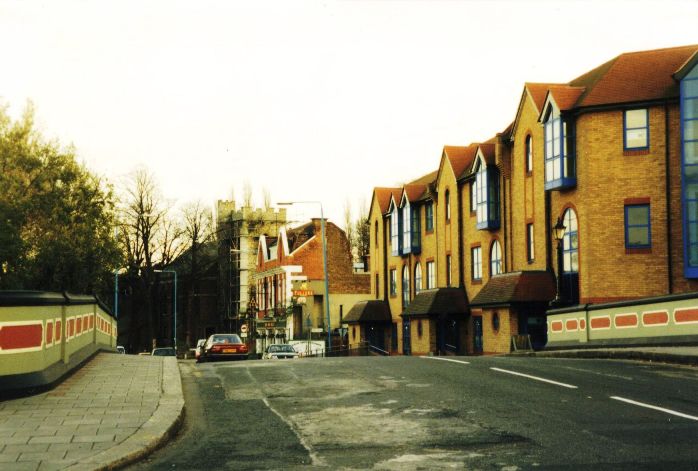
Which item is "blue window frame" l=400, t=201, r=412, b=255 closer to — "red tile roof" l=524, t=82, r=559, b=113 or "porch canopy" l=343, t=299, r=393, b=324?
"porch canopy" l=343, t=299, r=393, b=324

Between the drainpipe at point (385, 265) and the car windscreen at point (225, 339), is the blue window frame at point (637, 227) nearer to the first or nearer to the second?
the car windscreen at point (225, 339)

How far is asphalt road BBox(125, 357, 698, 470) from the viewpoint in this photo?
832cm

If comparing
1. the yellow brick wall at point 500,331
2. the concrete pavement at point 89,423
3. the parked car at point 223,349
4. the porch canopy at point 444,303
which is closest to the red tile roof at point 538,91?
the yellow brick wall at point 500,331

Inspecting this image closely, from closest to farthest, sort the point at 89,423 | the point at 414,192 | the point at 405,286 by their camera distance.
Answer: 1. the point at 89,423
2. the point at 414,192
3. the point at 405,286

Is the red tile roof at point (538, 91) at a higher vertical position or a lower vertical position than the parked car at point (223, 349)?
higher

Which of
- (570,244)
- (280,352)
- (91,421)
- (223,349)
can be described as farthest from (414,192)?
(91,421)

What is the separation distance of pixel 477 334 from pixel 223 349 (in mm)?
14494

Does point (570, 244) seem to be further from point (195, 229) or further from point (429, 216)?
point (195, 229)

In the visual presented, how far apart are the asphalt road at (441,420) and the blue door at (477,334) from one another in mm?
29995

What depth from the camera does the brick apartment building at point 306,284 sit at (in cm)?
7788

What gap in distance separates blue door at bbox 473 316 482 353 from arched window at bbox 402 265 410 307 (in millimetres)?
10897

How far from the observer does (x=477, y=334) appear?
4728 cm

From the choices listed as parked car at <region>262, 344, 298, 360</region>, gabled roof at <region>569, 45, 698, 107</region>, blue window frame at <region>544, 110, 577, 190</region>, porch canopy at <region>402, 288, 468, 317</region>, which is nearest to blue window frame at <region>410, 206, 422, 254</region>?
porch canopy at <region>402, 288, 468, 317</region>

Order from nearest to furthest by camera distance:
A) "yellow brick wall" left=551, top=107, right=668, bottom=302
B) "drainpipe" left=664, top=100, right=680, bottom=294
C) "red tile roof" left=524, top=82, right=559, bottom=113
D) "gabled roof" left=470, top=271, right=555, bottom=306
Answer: "drainpipe" left=664, top=100, right=680, bottom=294 → "yellow brick wall" left=551, top=107, right=668, bottom=302 → "gabled roof" left=470, top=271, right=555, bottom=306 → "red tile roof" left=524, top=82, right=559, bottom=113
